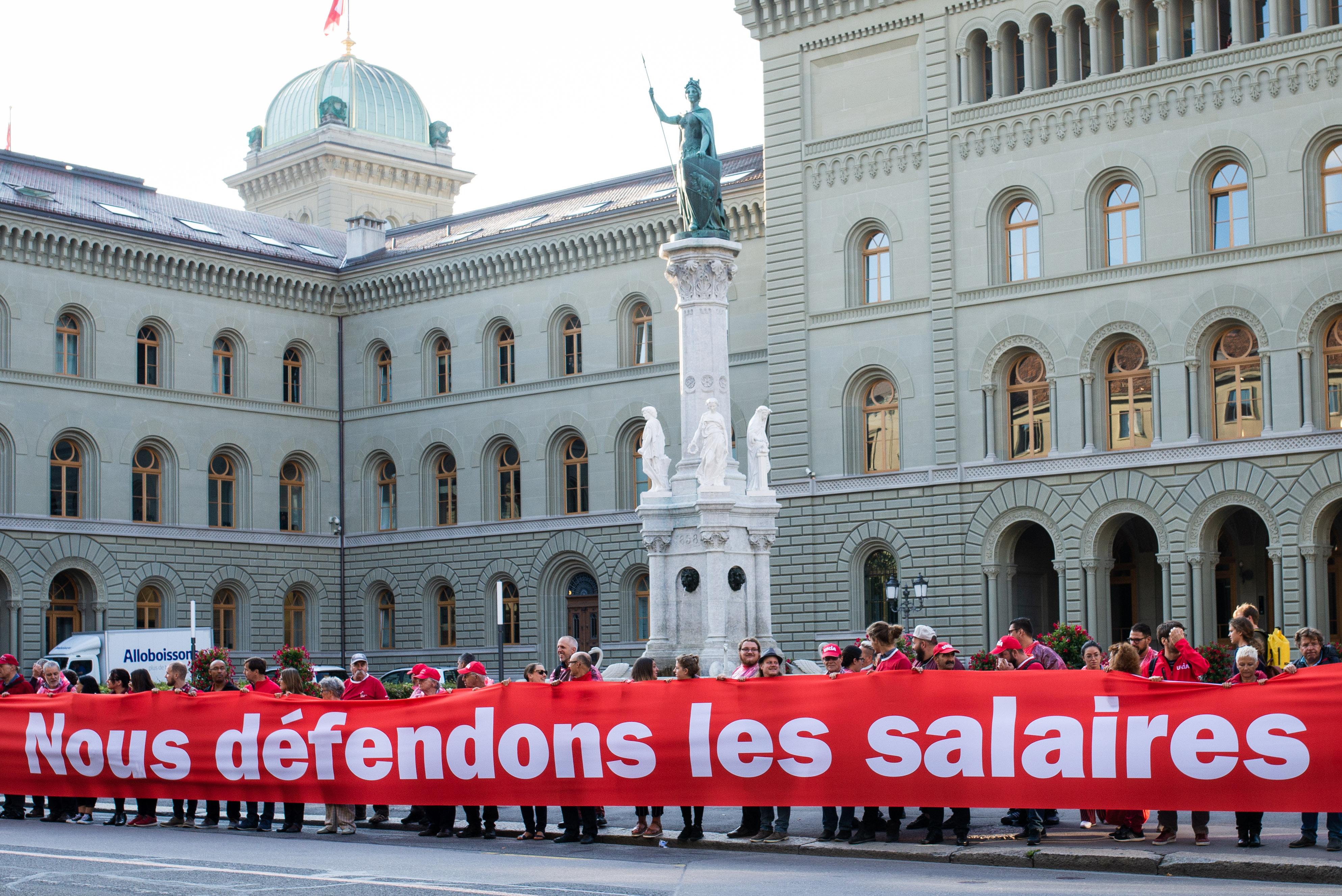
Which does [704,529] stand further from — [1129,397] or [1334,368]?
[1334,368]

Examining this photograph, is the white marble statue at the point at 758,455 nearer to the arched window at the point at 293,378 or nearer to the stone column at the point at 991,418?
the stone column at the point at 991,418

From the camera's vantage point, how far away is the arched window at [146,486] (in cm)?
5141

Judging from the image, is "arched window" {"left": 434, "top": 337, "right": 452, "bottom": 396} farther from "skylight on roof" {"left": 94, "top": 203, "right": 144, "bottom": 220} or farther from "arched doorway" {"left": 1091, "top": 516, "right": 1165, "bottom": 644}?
"arched doorway" {"left": 1091, "top": 516, "right": 1165, "bottom": 644}

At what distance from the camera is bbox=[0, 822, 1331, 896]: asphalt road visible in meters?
12.6

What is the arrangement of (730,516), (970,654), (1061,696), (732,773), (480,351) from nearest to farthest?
(1061,696), (732,773), (730,516), (970,654), (480,351)

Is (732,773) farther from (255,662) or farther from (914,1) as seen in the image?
(914,1)

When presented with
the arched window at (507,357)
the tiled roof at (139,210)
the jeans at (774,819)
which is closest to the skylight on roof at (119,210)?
the tiled roof at (139,210)

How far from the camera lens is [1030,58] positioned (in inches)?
1634

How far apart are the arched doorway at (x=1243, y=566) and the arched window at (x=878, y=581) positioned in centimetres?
761

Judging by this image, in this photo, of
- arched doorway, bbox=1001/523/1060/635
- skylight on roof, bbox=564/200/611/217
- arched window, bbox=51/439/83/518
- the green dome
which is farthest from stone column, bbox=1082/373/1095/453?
the green dome

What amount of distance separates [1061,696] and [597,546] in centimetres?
3653

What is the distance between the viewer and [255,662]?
1789cm

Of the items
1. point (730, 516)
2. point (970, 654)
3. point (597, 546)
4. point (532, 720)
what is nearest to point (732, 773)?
point (532, 720)

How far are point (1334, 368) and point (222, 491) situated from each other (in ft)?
106
